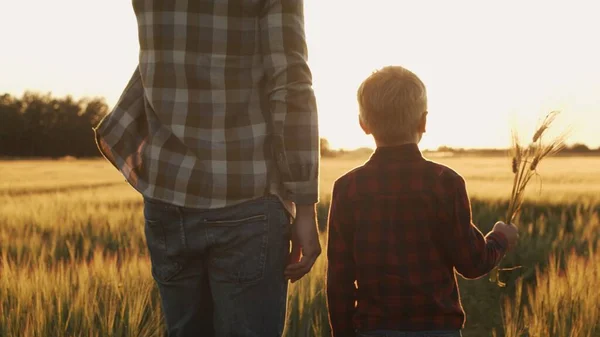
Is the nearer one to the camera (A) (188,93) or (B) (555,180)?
(A) (188,93)

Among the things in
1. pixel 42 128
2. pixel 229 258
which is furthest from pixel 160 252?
pixel 42 128

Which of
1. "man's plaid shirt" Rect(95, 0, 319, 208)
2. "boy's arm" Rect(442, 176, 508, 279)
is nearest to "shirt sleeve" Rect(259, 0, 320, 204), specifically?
"man's plaid shirt" Rect(95, 0, 319, 208)

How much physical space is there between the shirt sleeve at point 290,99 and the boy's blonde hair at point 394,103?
277 millimetres

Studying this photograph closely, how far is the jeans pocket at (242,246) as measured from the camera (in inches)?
60.2

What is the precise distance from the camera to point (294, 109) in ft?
5.14

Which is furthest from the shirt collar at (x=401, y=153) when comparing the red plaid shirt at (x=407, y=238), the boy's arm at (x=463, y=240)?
the boy's arm at (x=463, y=240)

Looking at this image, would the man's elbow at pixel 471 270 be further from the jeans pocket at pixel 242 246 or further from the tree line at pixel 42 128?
the tree line at pixel 42 128

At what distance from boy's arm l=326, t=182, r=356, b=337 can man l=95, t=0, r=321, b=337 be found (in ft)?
0.88

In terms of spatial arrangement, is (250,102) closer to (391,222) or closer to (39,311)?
(391,222)

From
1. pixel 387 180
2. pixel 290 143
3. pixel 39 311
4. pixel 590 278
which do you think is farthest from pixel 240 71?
pixel 590 278

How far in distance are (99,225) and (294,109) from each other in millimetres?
5044

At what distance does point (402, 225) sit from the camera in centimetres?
177

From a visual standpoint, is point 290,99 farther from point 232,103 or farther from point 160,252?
point 160,252

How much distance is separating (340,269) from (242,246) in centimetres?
43
